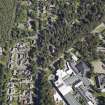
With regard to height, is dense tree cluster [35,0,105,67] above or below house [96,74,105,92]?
above

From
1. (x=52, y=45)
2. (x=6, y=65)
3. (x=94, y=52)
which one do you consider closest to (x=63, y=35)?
(x=52, y=45)

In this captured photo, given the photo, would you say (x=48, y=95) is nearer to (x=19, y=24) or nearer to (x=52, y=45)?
(x=52, y=45)

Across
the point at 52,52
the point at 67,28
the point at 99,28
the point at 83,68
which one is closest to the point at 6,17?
the point at 67,28

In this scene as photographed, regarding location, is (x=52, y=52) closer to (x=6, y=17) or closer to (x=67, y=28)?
(x=67, y=28)

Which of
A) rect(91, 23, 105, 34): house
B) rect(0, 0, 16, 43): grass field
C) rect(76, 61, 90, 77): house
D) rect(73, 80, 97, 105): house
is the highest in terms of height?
rect(0, 0, 16, 43): grass field

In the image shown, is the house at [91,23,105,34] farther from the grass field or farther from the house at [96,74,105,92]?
the grass field

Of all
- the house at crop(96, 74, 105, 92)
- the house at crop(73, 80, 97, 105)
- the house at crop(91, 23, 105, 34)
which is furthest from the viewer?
the house at crop(91, 23, 105, 34)

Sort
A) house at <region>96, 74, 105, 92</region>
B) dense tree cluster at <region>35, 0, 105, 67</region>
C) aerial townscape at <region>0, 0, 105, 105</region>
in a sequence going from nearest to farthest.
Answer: aerial townscape at <region>0, 0, 105, 105</region> < house at <region>96, 74, 105, 92</region> < dense tree cluster at <region>35, 0, 105, 67</region>

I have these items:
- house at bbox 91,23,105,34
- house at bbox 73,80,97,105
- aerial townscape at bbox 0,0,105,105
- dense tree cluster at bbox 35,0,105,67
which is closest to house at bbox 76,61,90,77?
aerial townscape at bbox 0,0,105,105

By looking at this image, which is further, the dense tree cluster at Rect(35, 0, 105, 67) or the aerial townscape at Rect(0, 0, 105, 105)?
the dense tree cluster at Rect(35, 0, 105, 67)
